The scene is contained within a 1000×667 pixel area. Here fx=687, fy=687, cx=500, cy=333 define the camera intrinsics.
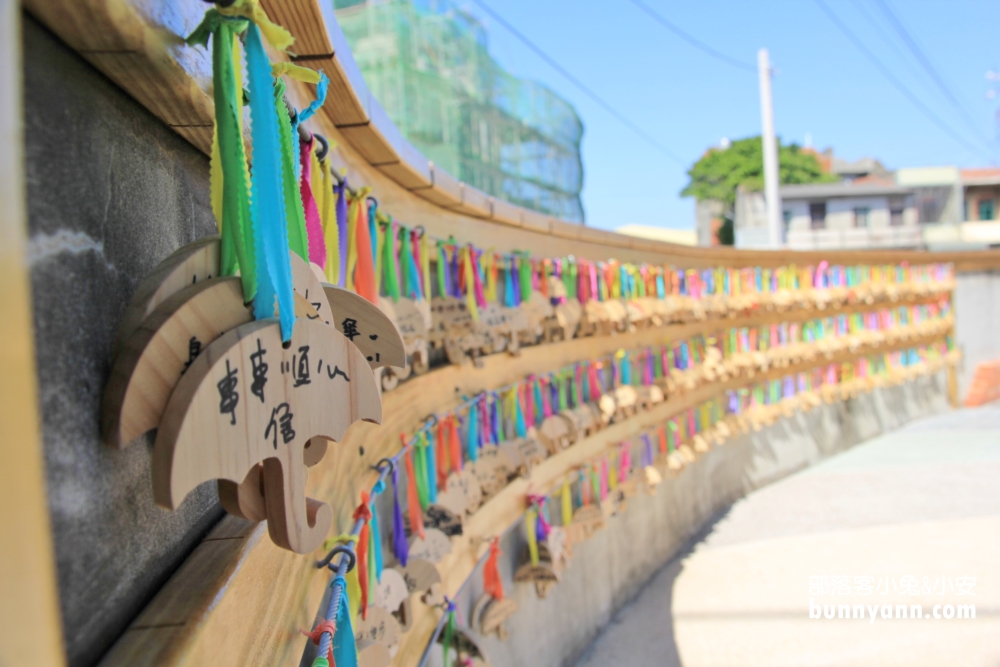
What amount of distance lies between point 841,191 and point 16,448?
18.4 metres

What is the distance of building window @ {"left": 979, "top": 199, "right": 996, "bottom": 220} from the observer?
56.4ft

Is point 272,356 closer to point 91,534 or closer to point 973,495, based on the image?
→ point 91,534

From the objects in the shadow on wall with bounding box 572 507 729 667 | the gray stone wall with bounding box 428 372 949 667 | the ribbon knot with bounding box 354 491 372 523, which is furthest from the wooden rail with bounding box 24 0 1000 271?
the shadow on wall with bounding box 572 507 729 667

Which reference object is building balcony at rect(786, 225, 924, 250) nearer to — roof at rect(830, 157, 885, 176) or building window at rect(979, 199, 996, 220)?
building window at rect(979, 199, 996, 220)

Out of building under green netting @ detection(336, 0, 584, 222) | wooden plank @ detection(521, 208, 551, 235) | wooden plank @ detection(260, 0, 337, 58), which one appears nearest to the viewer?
wooden plank @ detection(260, 0, 337, 58)

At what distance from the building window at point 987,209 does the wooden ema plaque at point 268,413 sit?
20.9m

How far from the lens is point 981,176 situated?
57.3ft

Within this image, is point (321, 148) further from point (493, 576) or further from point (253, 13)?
point (493, 576)

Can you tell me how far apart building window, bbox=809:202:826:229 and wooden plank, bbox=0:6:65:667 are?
18.2 metres

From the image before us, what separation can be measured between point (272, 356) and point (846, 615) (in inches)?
131

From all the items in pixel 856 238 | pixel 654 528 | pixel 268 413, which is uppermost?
pixel 856 238

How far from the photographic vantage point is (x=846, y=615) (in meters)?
3.05

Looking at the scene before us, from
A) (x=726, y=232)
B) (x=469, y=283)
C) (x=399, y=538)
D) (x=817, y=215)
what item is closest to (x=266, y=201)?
(x=399, y=538)

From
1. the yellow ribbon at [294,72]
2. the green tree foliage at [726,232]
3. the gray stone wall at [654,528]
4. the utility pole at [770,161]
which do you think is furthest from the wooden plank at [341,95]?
the green tree foliage at [726,232]
